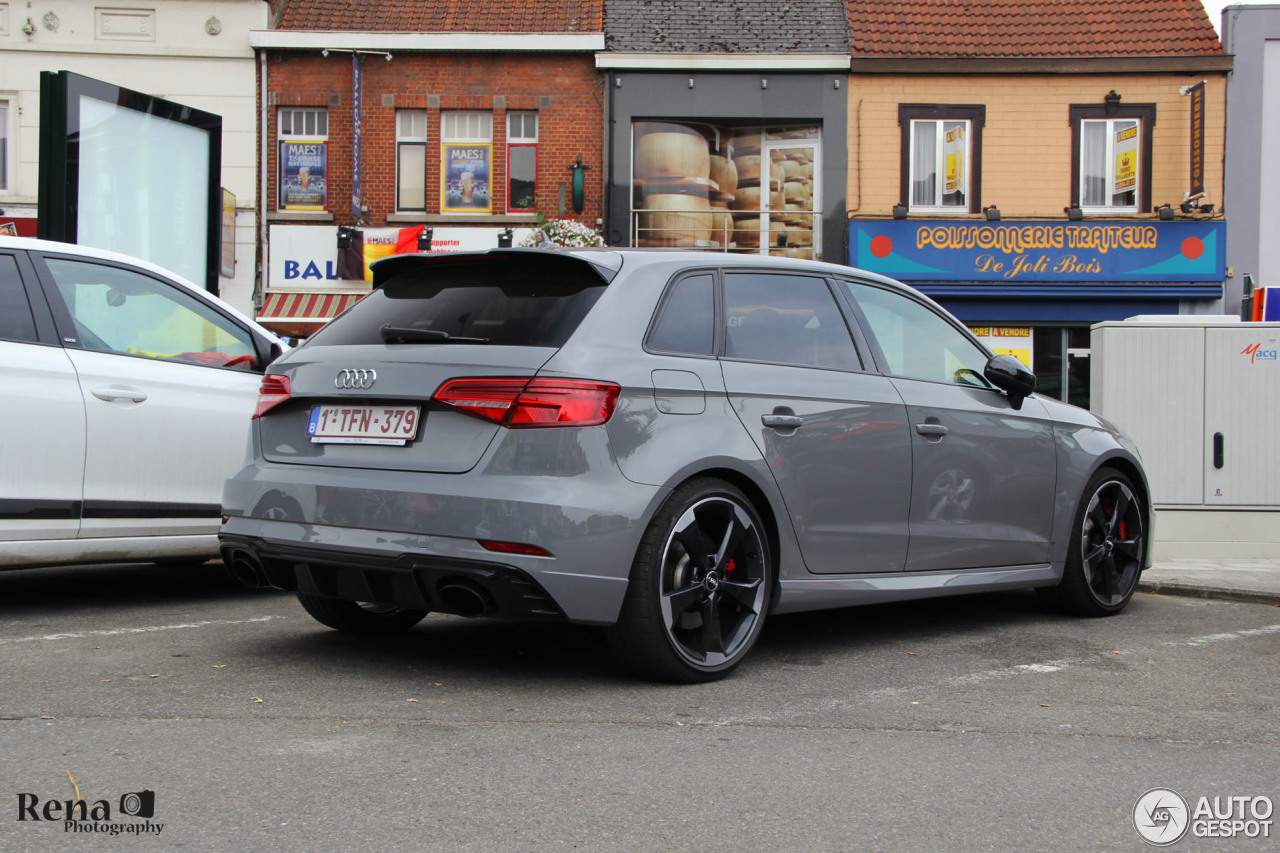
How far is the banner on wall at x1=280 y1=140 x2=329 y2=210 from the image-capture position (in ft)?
71.1

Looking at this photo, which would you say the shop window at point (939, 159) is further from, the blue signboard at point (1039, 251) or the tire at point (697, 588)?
the tire at point (697, 588)

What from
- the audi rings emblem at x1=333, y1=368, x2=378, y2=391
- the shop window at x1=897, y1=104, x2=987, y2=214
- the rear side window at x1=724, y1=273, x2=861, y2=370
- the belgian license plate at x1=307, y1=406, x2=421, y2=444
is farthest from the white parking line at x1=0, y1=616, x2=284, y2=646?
the shop window at x1=897, y1=104, x2=987, y2=214

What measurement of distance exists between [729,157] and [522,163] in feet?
11.5

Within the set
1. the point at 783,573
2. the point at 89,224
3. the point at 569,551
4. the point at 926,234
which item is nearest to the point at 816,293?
the point at 783,573

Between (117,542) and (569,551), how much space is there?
290cm

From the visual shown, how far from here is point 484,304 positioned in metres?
4.59

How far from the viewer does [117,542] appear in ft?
19.8

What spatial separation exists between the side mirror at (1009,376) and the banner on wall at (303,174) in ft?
57.2

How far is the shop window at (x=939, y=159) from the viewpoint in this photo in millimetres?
21562

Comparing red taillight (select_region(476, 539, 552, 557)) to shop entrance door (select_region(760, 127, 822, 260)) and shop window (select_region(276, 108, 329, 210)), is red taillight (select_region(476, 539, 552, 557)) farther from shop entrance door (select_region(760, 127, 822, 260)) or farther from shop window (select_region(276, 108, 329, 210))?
shop window (select_region(276, 108, 329, 210))

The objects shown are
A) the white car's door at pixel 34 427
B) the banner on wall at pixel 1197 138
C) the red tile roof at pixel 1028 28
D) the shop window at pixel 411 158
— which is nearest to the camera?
the white car's door at pixel 34 427

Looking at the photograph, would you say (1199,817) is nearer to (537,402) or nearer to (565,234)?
(537,402)

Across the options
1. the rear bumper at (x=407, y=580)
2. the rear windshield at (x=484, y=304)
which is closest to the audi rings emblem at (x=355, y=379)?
the rear windshield at (x=484, y=304)

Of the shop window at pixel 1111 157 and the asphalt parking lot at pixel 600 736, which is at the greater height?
the shop window at pixel 1111 157
